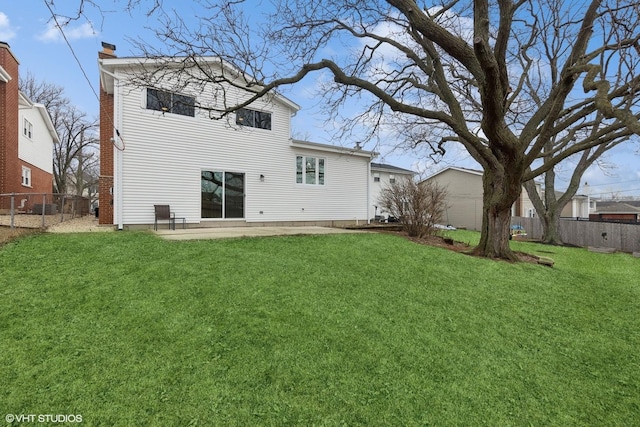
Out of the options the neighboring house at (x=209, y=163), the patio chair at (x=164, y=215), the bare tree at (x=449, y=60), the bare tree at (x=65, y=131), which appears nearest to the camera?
the bare tree at (x=449, y=60)

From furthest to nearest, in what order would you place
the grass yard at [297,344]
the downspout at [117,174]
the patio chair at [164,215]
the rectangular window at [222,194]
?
the rectangular window at [222,194] → the patio chair at [164,215] → the downspout at [117,174] → the grass yard at [297,344]

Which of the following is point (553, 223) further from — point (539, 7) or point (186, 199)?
point (186, 199)

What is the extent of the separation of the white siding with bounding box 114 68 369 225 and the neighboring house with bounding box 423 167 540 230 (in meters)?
14.1

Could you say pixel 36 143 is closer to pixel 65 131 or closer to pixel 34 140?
pixel 34 140

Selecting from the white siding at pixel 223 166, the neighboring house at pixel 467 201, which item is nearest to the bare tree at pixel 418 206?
the white siding at pixel 223 166

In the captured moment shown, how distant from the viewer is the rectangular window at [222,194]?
11.6 m

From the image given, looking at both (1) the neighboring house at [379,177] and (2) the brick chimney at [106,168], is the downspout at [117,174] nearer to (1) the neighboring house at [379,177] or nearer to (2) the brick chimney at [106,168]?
(2) the brick chimney at [106,168]

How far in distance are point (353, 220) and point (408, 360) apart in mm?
12315

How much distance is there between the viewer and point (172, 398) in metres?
2.41

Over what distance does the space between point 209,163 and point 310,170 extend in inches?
174

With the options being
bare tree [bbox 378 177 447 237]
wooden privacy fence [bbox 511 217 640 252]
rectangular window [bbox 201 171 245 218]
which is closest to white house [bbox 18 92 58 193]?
rectangular window [bbox 201 171 245 218]

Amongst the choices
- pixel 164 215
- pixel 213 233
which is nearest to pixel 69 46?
pixel 164 215

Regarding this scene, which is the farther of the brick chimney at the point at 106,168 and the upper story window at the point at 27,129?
Answer: the upper story window at the point at 27,129

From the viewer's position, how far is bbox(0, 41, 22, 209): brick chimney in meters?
13.8
